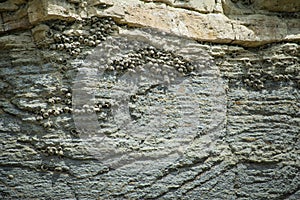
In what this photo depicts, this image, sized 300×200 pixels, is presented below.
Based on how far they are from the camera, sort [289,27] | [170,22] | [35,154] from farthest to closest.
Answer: [289,27] → [170,22] → [35,154]

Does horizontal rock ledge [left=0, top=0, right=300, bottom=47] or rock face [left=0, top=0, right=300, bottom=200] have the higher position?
horizontal rock ledge [left=0, top=0, right=300, bottom=47]

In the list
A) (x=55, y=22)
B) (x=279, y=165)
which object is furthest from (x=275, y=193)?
(x=55, y=22)

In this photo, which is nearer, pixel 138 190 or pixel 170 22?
pixel 138 190

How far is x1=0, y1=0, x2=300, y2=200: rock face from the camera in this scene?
291 centimetres

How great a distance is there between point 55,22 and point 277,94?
4.91ft

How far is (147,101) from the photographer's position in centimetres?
307

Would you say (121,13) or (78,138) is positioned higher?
(121,13)

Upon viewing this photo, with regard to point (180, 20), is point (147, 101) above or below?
below

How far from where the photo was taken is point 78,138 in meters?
2.92

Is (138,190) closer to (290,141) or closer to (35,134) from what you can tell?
(35,134)

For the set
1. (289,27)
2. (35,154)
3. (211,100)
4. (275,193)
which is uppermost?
(289,27)

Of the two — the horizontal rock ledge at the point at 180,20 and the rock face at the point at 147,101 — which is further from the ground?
the horizontal rock ledge at the point at 180,20

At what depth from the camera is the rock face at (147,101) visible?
291 centimetres

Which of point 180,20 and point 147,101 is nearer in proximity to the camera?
point 147,101
